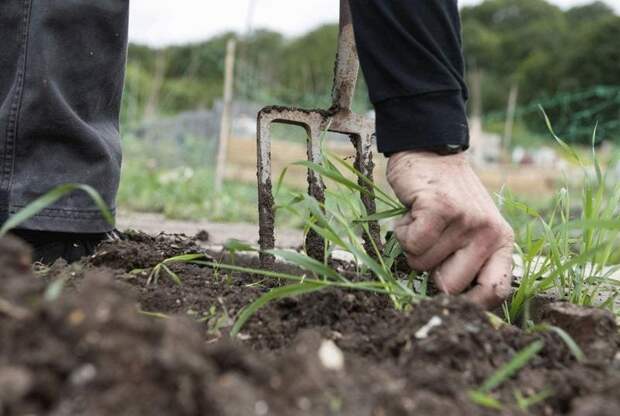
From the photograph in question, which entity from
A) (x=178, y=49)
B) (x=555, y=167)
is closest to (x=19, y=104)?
(x=555, y=167)

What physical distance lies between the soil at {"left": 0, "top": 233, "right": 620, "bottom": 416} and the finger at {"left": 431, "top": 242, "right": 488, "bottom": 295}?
214 millimetres

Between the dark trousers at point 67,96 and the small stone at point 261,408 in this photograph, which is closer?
the small stone at point 261,408

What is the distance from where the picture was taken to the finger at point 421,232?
129cm

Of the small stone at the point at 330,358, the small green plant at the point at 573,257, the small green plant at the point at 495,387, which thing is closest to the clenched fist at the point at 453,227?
the small green plant at the point at 573,257

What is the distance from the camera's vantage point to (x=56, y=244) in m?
1.72

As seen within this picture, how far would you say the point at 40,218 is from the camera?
1641 mm

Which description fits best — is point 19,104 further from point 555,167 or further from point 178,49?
point 178,49

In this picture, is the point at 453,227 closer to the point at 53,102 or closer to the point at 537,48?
the point at 53,102

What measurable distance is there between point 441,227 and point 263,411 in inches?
29.4

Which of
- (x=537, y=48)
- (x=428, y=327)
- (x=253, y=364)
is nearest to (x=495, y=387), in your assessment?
(x=428, y=327)

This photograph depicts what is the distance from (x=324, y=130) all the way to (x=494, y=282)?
0.66 metres

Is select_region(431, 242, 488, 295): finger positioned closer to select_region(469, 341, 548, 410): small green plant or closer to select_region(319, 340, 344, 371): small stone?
select_region(469, 341, 548, 410): small green plant

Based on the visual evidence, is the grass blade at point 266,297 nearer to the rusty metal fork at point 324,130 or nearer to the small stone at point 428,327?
the small stone at point 428,327

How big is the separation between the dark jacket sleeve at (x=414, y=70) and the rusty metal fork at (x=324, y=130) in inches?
14.4
